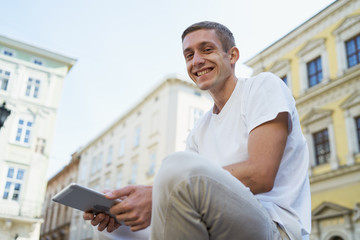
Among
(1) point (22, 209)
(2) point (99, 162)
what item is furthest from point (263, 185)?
(2) point (99, 162)

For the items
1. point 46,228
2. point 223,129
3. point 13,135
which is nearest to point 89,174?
point 46,228

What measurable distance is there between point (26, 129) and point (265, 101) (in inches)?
834

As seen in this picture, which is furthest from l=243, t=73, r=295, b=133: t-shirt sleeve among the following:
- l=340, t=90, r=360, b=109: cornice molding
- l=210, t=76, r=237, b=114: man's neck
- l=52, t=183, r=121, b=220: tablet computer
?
l=340, t=90, r=360, b=109: cornice molding

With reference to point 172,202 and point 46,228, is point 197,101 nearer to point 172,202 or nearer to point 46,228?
point 172,202

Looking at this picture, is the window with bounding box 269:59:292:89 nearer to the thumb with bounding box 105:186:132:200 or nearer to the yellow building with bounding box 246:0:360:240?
the yellow building with bounding box 246:0:360:240

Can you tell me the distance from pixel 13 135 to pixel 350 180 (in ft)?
55.5

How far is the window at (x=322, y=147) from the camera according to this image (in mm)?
14913

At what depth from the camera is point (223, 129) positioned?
1734 mm

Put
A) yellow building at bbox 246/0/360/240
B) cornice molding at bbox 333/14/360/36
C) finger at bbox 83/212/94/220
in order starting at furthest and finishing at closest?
cornice molding at bbox 333/14/360/36
yellow building at bbox 246/0/360/240
finger at bbox 83/212/94/220

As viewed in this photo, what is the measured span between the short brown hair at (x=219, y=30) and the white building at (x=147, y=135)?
1983 cm

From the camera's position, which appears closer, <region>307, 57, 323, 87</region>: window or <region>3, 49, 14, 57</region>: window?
<region>307, 57, 323, 87</region>: window

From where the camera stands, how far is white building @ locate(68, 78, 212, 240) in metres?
22.6

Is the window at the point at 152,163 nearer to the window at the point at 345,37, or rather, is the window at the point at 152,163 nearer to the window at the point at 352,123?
the window at the point at 352,123

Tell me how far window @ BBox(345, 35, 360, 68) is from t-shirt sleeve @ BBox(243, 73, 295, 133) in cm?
1472
